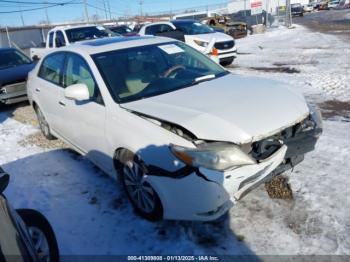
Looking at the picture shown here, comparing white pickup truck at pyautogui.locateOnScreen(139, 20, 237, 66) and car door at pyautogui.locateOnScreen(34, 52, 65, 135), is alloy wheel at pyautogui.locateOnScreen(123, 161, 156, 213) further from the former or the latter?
white pickup truck at pyautogui.locateOnScreen(139, 20, 237, 66)

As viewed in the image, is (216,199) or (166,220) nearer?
(216,199)

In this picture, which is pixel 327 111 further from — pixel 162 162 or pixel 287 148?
pixel 162 162

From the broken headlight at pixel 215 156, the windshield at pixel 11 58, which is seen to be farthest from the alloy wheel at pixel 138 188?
the windshield at pixel 11 58

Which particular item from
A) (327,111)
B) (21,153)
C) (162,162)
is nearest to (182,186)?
(162,162)

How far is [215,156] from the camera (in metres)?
2.68

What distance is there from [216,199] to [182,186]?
0.30 meters

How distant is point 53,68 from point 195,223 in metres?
3.26

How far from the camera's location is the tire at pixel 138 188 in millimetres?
3172

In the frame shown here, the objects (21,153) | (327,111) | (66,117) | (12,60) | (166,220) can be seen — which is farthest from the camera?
(12,60)

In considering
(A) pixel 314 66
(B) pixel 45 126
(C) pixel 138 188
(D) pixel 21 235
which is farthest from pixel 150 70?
(A) pixel 314 66

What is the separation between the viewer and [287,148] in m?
3.06

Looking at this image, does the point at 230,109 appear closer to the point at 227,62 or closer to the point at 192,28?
the point at 227,62

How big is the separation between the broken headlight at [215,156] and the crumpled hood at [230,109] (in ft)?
0.30

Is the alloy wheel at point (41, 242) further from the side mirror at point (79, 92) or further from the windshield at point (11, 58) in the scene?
the windshield at point (11, 58)
